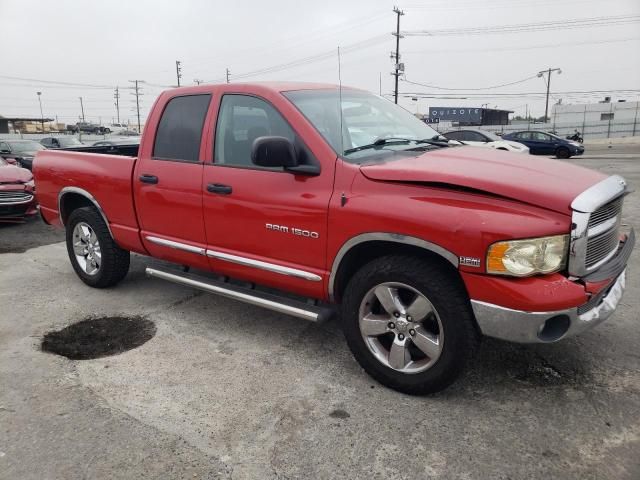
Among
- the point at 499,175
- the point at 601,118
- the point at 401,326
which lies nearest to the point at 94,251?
the point at 401,326

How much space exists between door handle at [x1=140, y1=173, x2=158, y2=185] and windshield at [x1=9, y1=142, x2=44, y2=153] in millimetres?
13548

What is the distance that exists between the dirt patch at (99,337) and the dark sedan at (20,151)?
12.3 metres

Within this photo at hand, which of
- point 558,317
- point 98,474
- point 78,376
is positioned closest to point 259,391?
point 98,474

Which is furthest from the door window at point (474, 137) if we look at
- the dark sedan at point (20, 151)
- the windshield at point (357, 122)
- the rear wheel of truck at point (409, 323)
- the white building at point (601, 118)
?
the white building at point (601, 118)

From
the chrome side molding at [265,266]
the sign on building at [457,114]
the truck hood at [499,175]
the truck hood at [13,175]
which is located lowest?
the chrome side molding at [265,266]

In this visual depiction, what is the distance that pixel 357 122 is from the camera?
3654mm

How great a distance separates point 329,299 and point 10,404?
2037mm

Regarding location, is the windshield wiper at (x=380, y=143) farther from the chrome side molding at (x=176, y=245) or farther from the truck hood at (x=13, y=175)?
the truck hood at (x=13, y=175)

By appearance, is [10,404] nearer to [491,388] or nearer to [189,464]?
[189,464]

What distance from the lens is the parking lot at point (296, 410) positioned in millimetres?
2482

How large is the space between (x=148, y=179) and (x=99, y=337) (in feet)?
4.37

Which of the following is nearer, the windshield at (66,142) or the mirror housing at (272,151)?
the mirror housing at (272,151)

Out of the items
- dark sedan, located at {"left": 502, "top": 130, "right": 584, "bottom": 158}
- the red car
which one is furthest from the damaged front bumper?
dark sedan, located at {"left": 502, "top": 130, "right": 584, "bottom": 158}

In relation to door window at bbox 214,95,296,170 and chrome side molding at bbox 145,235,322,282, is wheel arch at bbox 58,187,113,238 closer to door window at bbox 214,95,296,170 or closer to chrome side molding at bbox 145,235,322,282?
chrome side molding at bbox 145,235,322,282
